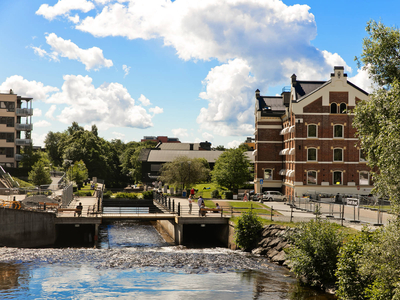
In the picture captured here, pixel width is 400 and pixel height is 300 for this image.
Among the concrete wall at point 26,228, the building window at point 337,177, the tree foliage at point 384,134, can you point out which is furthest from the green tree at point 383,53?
the building window at point 337,177

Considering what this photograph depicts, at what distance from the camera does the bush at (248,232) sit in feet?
94.6

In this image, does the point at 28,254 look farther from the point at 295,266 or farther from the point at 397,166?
the point at 397,166

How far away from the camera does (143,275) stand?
2217cm

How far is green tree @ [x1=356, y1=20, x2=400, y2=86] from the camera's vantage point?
17.2 m

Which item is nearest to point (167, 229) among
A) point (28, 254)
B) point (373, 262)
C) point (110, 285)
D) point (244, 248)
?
point (244, 248)

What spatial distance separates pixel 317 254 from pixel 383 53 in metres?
10.2

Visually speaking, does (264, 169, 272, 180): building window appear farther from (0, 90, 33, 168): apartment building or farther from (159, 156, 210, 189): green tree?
(0, 90, 33, 168): apartment building

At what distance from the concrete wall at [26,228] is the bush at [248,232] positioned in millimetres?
15390

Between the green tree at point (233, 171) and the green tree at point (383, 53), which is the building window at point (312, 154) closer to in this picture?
the green tree at point (233, 171)

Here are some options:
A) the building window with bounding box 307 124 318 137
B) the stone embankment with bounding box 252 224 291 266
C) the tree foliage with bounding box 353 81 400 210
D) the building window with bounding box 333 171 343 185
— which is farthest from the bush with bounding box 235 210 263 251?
the building window with bounding box 333 171 343 185

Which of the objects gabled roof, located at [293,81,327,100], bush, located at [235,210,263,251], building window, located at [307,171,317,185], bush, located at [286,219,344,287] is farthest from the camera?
gabled roof, located at [293,81,327,100]

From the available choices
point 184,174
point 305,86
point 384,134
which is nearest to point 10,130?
point 184,174

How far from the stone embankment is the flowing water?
2.68 ft

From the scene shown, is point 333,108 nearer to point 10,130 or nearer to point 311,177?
point 311,177
